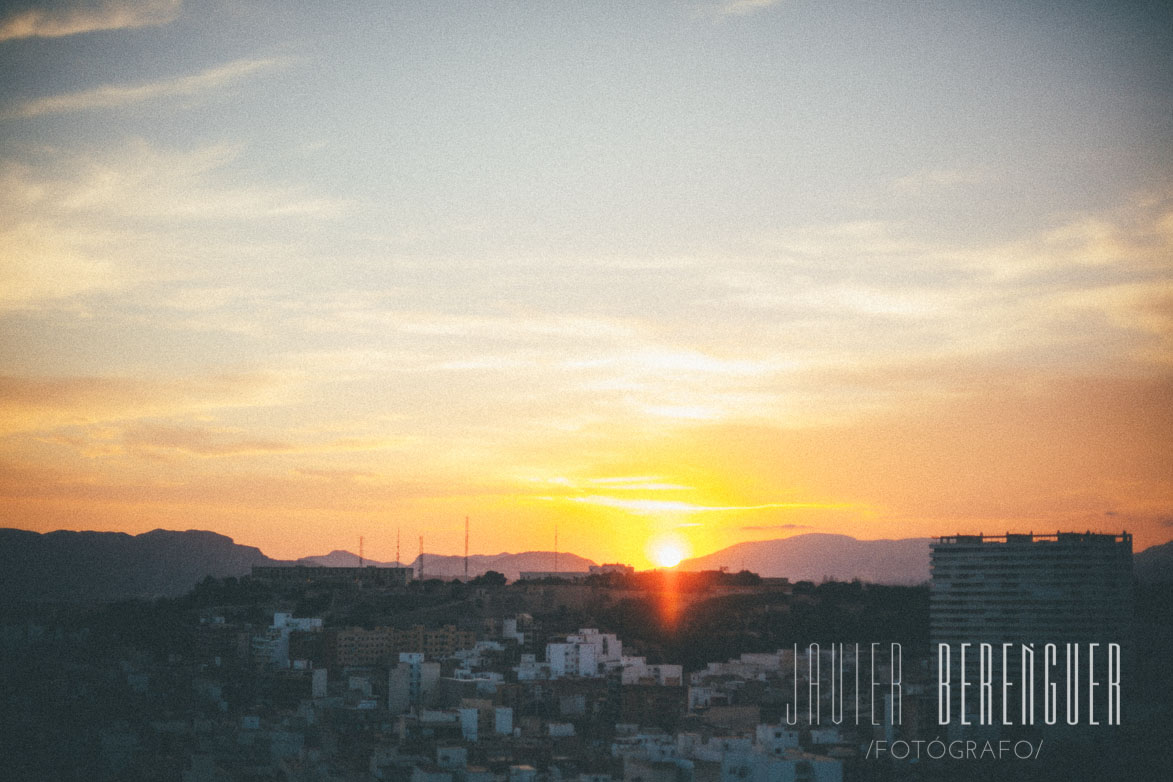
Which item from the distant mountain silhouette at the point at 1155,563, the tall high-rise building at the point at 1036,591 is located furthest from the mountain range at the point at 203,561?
the tall high-rise building at the point at 1036,591

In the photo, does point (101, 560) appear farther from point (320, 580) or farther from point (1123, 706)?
point (1123, 706)

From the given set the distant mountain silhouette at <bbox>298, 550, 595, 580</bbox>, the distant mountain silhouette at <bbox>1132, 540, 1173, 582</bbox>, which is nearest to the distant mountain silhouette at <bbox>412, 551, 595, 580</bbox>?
the distant mountain silhouette at <bbox>298, 550, 595, 580</bbox>

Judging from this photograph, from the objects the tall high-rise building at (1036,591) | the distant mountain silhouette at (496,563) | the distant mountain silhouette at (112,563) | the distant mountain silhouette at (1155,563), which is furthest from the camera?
the distant mountain silhouette at (496,563)

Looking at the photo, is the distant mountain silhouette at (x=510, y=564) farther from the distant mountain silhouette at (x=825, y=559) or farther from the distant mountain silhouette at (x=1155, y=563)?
the distant mountain silhouette at (x=1155, y=563)

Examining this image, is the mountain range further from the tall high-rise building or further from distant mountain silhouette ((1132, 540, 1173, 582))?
the tall high-rise building

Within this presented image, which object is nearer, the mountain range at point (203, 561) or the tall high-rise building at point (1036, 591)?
the tall high-rise building at point (1036, 591)

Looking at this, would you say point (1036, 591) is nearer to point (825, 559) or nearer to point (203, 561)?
point (203, 561)

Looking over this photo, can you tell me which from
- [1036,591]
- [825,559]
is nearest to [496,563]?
[825,559]
